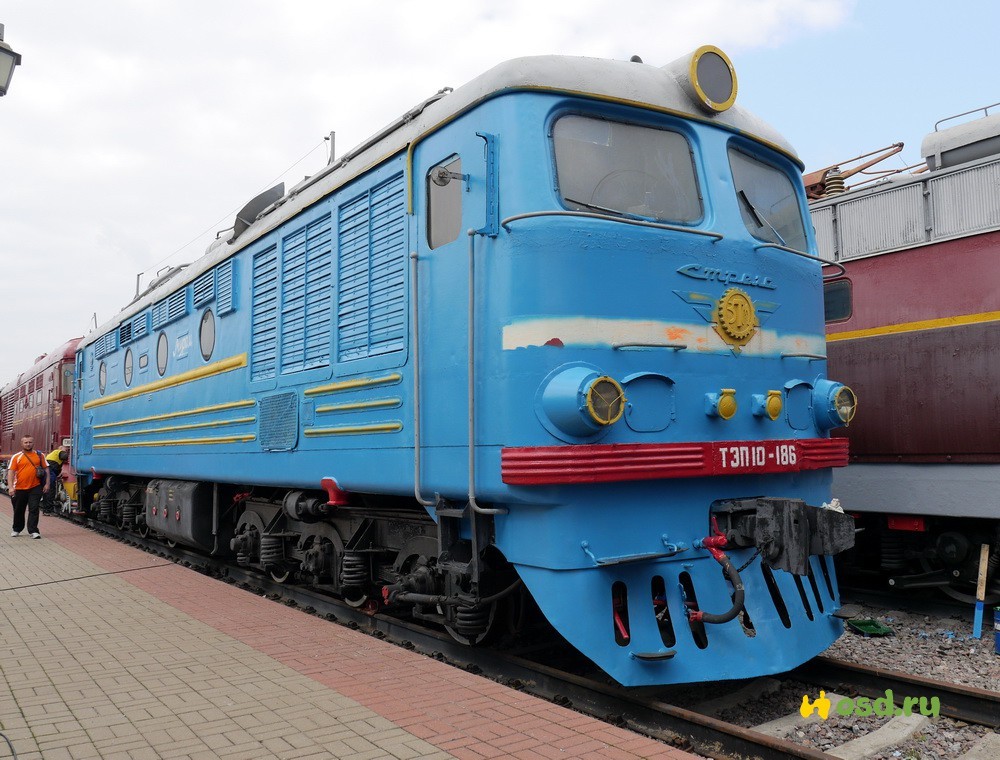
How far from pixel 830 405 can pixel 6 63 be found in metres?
6.11

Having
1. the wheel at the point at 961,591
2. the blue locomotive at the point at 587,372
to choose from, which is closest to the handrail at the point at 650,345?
the blue locomotive at the point at 587,372

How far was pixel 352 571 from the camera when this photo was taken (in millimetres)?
6504

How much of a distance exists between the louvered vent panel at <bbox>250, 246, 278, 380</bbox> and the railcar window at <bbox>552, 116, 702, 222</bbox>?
3.34 meters

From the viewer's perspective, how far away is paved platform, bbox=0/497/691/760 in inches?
148

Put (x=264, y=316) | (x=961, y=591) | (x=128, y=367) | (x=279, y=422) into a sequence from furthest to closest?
1. (x=128, y=367)
2. (x=961, y=591)
3. (x=264, y=316)
4. (x=279, y=422)

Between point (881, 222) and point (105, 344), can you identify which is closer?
point (881, 222)

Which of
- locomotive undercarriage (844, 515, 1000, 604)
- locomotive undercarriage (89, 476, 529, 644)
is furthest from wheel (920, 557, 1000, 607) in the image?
locomotive undercarriage (89, 476, 529, 644)

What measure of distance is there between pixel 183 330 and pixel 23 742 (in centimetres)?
645

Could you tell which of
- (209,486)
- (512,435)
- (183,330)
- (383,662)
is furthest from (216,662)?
(183,330)

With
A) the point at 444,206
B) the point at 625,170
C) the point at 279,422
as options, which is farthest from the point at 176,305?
the point at 625,170

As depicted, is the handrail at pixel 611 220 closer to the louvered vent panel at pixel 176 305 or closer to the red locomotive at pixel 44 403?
the louvered vent panel at pixel 176 305

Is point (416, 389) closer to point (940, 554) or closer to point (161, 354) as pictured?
point (940, 554)

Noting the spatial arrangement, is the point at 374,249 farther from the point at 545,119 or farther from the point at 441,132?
the point at 545,119

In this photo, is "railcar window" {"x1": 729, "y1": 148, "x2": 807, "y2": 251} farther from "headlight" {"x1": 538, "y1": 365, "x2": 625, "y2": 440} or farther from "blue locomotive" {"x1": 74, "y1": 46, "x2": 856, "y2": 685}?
"headlight" {"x1": 538, "y1": 365, "x2": 625, "y2": 440}
